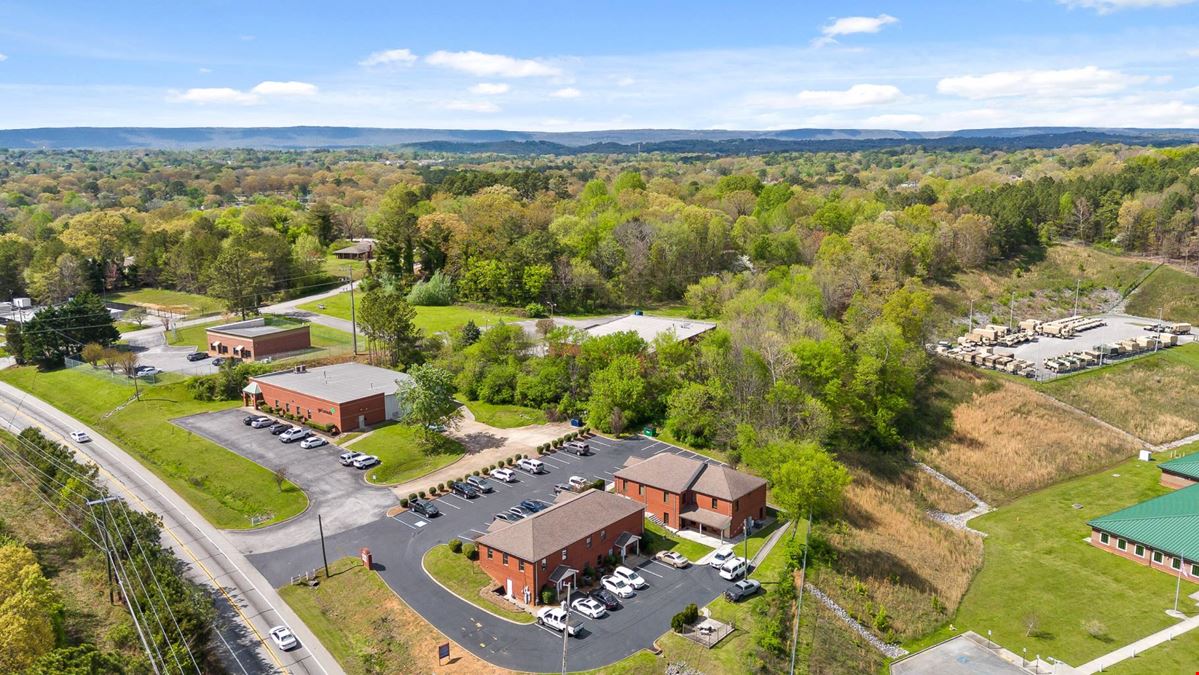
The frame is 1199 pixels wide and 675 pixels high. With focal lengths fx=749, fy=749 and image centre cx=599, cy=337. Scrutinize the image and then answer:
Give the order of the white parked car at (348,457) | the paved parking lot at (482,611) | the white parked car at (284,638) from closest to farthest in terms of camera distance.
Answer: the white parked car at (284,638)
the paved parking lot at (482,611)
the white parked car at (348,457)

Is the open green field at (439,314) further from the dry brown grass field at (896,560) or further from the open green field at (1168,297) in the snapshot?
the open green field at (1168,297)


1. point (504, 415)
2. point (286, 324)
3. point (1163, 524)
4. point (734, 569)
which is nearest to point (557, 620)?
point (734, 569)

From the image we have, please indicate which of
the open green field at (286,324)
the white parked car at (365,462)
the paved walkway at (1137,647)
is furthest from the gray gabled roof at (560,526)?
the open green field at (286,324)

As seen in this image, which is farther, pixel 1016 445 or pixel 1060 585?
pixel 1016 445

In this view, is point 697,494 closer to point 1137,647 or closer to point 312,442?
point 1137,647

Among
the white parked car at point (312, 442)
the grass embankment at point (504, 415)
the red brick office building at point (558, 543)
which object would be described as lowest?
the grass embankment at point (504, 415)

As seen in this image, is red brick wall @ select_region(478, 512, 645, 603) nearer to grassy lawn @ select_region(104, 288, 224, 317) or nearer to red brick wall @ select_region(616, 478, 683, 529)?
red brick wall @ select_region(616, 478, 683, 529)

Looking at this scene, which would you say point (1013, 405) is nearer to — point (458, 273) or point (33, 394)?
point (458, 273)
